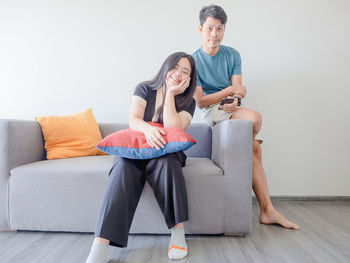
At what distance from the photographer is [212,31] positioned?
1.74 metres

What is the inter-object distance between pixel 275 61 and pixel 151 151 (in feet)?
5.18

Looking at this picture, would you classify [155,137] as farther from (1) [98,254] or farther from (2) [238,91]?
(2) [238,91]

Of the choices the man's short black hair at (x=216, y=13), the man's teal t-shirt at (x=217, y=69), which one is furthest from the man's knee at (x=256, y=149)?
the man's short black hair at (x=216, y=13)

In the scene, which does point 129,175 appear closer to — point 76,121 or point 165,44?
point 76,121

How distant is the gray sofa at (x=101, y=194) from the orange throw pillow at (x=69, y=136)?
304mm

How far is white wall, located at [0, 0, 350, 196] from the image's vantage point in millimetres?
2189

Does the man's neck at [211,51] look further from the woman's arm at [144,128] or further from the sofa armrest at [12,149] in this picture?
the sofa armrest at [12,149]

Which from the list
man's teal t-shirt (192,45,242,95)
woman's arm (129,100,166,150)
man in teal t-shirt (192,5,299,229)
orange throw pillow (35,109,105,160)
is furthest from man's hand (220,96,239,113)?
orange throw pillow (35,109,105,160)

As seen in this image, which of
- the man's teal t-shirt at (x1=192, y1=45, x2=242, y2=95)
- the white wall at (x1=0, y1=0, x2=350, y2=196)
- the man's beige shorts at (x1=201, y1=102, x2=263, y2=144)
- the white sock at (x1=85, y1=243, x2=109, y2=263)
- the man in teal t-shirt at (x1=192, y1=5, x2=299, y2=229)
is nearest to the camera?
the white sock at (x1=85, y1=243, x2=109, y2=263)

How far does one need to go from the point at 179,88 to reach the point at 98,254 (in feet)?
2.99

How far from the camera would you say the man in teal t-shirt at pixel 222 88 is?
63.7 inches

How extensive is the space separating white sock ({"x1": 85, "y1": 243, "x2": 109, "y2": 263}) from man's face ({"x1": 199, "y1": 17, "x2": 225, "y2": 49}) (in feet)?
4.69

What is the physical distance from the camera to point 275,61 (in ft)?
7.23

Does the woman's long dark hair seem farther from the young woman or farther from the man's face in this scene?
the man's face
